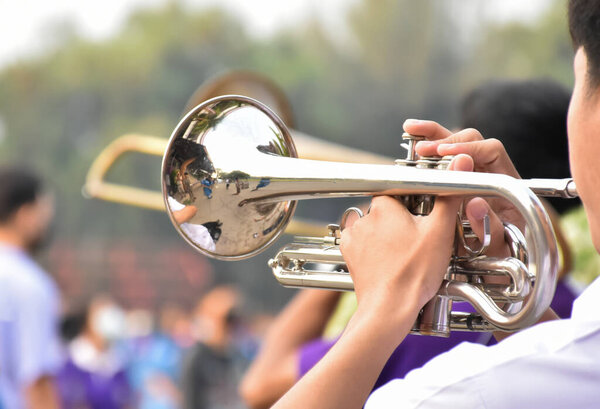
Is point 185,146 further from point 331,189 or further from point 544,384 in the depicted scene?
point 544,384

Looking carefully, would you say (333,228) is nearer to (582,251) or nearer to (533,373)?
(533,373)

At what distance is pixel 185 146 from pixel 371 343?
25.5 inches

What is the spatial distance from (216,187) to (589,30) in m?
0.77

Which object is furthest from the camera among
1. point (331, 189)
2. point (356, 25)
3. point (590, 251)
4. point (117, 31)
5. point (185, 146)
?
point (117, 31)

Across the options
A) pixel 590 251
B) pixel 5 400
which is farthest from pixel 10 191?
pixel 590 251

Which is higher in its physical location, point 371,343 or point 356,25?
point 356,25

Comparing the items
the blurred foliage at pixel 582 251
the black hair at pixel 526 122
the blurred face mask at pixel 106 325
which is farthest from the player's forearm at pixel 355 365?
the blurred face mask at pixel 106 325

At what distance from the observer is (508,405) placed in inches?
45.3

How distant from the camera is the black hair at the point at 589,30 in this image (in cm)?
125

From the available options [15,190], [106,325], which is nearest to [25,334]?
[15,190]

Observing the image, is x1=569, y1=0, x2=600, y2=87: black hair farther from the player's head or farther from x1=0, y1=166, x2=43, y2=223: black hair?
x1=0, y1=166, x2=43, y2=223: black hair

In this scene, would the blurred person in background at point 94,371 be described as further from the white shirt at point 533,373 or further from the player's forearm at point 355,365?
the white shirt at point 533,373

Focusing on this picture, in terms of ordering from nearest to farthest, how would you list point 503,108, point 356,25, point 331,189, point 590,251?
point 331,189 → point 503,108 → point 590,251 → point 356,25

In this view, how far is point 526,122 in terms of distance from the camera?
2.41 metres
